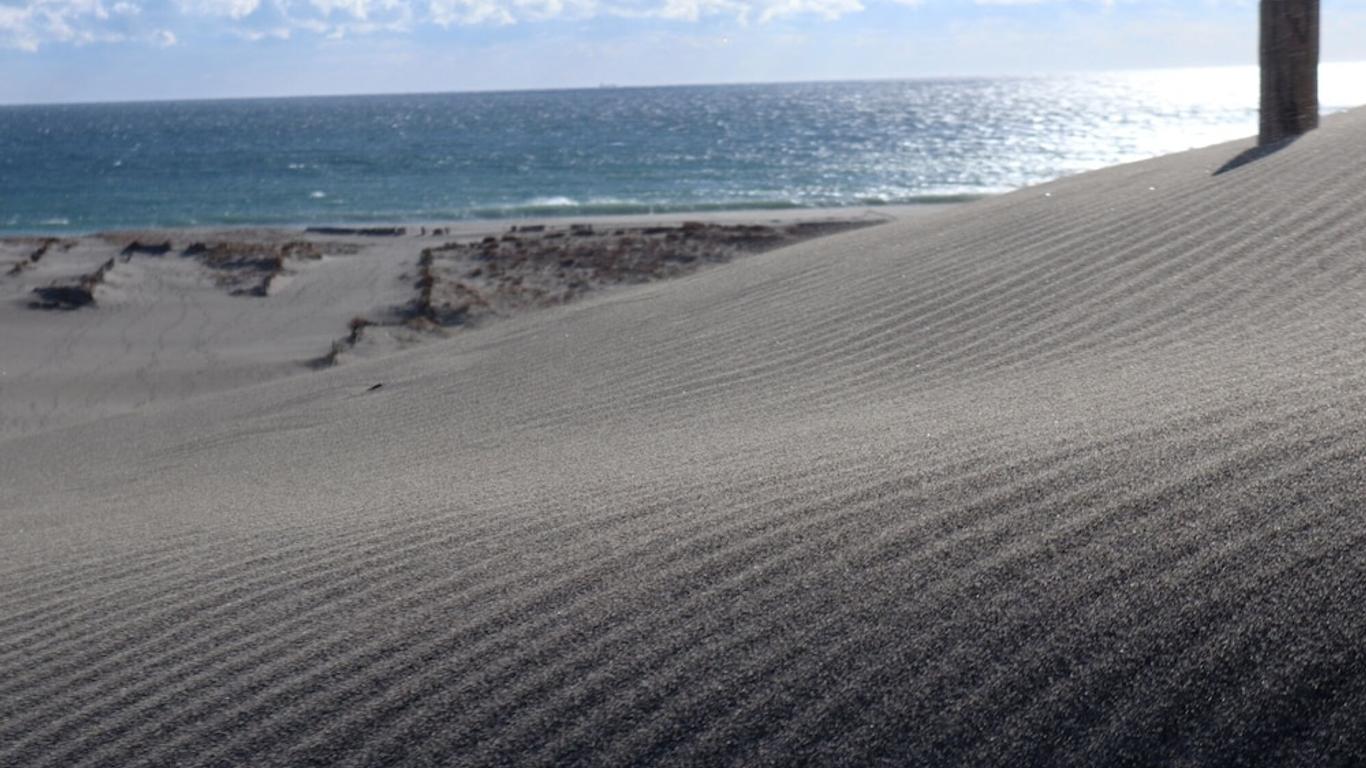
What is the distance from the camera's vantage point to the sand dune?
107 inches

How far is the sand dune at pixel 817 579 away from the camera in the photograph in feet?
8.95

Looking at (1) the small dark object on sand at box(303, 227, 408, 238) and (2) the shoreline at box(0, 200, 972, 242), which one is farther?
(2) the shoreline at box(0, 200, 972, 242)

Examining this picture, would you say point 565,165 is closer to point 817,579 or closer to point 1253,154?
point 1253,154

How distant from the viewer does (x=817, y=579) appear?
10.7ft

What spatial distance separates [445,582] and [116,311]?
14.0m

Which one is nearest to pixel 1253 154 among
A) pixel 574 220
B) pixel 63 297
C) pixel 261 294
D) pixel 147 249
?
pixel 261 294

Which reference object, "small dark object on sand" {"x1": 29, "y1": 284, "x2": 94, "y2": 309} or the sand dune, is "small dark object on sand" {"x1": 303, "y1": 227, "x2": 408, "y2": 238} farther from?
the sand dune

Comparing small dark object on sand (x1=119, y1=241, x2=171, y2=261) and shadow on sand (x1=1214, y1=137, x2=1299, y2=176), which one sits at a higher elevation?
shadow on sand (x1=1214, y1=137, x2=1299, y2=176)

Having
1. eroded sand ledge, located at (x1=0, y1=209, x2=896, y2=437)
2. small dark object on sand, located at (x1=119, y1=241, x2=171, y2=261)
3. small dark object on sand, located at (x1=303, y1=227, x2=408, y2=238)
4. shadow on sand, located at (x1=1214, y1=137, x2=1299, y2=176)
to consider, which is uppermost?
shadow on sand, located at (x1=1214, y1=137, x2=1299, y2=176)

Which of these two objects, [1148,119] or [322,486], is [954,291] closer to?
[322,486]

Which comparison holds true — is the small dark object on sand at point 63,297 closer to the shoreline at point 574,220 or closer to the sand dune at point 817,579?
the shoreline at point 574,220

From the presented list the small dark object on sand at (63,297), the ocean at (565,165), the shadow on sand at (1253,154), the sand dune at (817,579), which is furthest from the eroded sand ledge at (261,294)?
the ocean at (565,165)

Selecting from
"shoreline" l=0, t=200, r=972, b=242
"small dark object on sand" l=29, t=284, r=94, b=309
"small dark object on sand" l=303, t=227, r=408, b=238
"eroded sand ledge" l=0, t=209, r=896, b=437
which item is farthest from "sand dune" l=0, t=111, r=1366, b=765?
"small dark object on sand" l=303, t=227, r=408, b=238

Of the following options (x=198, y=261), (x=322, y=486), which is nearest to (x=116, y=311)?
(x=198, y=261)
